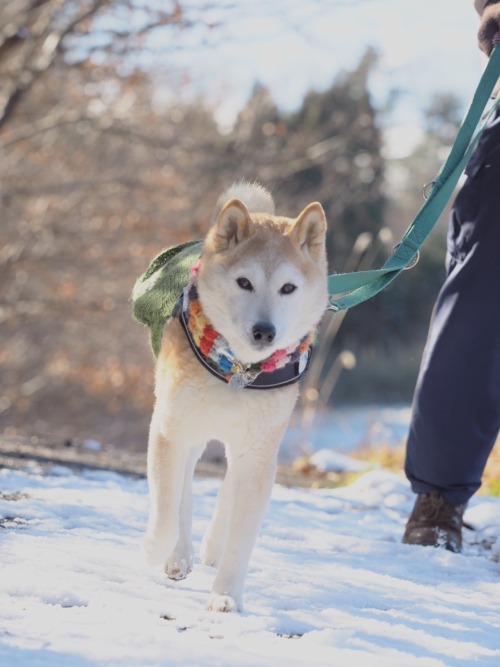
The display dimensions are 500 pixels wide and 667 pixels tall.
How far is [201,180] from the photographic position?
1455 cm

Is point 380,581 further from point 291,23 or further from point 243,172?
point 243,172

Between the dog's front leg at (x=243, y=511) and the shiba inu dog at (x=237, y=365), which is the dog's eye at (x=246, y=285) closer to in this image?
the shiba inu dog at (x=237, y=365)

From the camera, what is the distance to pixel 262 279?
8.31 ft

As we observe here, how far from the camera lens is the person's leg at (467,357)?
3543mm

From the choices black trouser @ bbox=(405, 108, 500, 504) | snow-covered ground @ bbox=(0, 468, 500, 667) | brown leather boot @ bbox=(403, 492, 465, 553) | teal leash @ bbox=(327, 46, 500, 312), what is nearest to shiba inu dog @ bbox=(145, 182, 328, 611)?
snow-covered ground @ bbox=(0, 468, 500, 667)

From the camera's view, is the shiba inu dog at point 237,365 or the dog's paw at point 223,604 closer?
the dog's paw at point 223,604

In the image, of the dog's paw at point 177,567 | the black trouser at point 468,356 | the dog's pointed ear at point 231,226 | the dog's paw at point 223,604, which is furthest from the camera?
the black trouser at point 468,356

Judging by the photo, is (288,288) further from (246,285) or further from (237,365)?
(237,365)

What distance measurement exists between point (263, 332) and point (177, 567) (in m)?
0.84

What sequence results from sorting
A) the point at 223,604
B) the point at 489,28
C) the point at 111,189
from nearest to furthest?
the point at 223,604
the point at 489,28
the point at 111,189

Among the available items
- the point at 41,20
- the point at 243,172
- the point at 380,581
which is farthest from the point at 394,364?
the point at 380,581

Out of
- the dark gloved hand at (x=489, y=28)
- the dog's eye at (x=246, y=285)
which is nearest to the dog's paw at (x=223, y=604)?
the dog's eye at (x=246, y=285)

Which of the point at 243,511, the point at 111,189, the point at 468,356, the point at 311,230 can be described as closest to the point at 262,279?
the point at 311,230

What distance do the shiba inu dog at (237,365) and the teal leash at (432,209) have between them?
52cm
